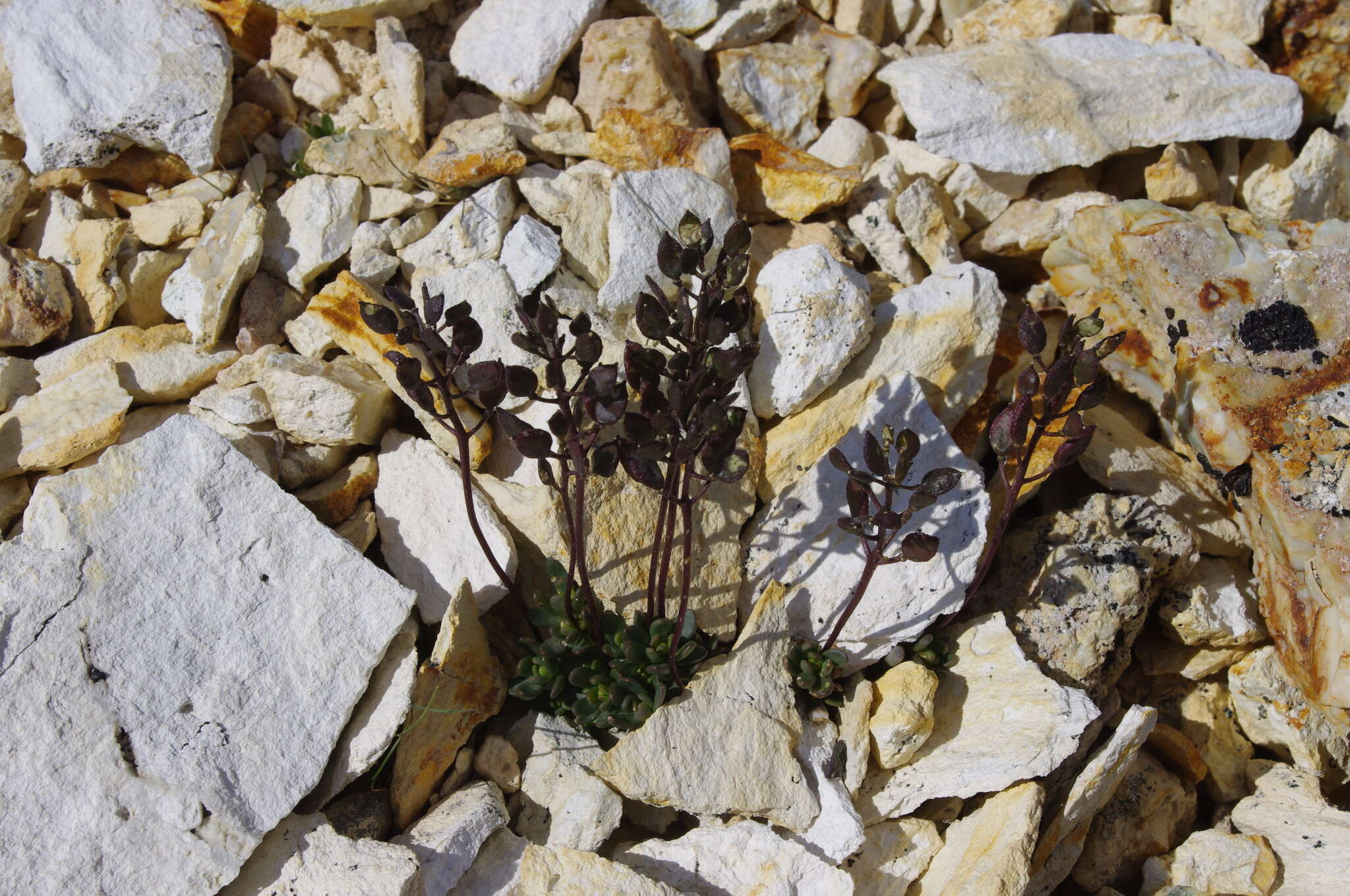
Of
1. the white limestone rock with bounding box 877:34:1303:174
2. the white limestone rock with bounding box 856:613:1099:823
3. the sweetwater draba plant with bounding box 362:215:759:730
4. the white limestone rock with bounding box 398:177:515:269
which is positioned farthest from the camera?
the white limestone rock with bounding box 877:34:1303:174

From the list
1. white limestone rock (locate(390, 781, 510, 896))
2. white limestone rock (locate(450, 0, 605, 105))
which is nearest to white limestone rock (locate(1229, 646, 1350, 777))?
white limestone rock (locate(390, 781, 510, 896))

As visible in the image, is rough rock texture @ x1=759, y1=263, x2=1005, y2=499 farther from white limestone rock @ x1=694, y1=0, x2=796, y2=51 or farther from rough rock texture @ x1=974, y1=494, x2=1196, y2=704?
white limestone rock @ x1=694, y1=0, x2=796, y2=51

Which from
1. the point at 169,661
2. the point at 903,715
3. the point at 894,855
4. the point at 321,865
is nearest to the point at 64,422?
the point at 169,661

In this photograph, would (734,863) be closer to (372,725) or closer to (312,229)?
(372,725)

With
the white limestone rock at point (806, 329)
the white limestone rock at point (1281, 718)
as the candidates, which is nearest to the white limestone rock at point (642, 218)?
the white limestone rock at point (806, 329)

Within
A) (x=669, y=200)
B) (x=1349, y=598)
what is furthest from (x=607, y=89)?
(x=1349, y=598)

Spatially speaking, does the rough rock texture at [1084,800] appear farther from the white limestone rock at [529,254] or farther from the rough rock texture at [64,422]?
the rough rock texture at [64,422]
